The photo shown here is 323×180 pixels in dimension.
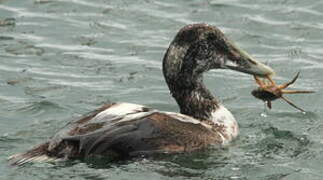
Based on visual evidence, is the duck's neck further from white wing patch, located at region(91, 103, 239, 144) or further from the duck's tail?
the duck's tail

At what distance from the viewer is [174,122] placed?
8.41 m

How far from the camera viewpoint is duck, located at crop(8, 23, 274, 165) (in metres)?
8.10

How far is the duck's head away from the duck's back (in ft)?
2.19

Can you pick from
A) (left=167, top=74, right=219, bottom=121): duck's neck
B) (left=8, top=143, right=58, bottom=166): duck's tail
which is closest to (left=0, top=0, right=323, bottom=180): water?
(left=8, top=143, right=58, bottom=166): duck's tail

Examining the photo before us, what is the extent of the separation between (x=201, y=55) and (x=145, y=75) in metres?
2.25

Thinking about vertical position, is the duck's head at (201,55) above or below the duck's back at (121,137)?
above

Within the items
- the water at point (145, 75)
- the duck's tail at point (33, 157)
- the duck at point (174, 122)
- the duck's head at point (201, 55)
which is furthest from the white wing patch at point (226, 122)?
the duck's tail at point (33, 157)

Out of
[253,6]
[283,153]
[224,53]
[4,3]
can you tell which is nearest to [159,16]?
[253,6]

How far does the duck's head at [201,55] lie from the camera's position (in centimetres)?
905

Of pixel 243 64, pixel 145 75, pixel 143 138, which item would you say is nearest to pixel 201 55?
pixel 243 64

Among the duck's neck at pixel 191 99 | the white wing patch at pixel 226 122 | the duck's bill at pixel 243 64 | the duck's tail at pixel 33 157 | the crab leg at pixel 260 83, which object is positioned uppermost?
the duck's bill at pixel 243 64

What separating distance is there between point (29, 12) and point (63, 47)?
1.56 m

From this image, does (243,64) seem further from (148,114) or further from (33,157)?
(33,157)

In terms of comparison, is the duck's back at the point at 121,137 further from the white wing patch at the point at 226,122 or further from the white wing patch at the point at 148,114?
the white wing patch at the point at 226,122
